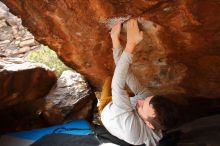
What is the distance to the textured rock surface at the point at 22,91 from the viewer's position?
13.8 feet

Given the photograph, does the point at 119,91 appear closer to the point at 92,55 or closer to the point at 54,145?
the point at 92,55

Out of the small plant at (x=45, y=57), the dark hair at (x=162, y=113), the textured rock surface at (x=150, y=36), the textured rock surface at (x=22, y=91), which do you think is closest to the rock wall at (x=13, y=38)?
the small plant at (x=45, y=57)

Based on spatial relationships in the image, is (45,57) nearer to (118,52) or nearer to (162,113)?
(118,52)

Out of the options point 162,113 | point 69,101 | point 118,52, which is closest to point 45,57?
point 69,101

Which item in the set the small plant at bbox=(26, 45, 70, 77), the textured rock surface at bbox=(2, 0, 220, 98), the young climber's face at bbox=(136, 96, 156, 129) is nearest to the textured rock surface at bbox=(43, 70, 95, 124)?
the textured rock surface at bbox=(2, 0, 220, 98)

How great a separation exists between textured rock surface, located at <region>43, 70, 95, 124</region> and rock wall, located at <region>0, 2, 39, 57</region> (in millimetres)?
2809

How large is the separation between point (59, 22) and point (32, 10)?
276 mm

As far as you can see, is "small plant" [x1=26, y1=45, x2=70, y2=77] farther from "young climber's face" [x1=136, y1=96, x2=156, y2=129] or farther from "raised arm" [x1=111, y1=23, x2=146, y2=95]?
"young climber's face" [x1=136, y1=96, x2=156, y2=129]

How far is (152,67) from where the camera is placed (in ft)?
11.4

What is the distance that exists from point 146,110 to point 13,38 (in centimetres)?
612

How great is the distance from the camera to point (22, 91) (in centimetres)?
449

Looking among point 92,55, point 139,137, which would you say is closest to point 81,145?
point 92,55

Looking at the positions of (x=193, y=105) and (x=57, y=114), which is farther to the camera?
(x=57, y=114)

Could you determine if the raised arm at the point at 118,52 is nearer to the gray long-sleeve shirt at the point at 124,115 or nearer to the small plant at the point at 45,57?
the gray long-sleeve shirt at the point at 124,115
